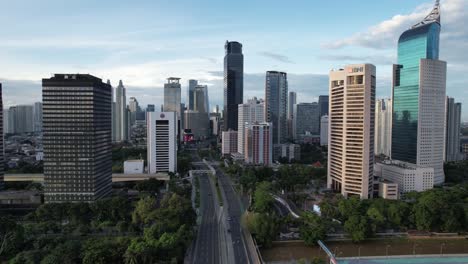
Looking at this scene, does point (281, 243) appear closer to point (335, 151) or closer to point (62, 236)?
point (62, 236)

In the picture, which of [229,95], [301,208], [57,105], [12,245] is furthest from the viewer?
[229,95]

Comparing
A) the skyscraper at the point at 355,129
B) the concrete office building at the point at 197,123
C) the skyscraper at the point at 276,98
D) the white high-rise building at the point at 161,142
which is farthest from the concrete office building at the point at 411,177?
the concrete office building at the point at 197,123

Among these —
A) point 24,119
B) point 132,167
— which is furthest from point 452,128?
point 24,119

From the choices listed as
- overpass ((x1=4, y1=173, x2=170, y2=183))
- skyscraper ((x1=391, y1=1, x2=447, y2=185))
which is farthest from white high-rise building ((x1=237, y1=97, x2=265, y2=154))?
skyscraper ((x1=391, y1=1, x2=447, y2=185))

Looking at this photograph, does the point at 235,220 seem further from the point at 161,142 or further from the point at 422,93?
the point at 422,93

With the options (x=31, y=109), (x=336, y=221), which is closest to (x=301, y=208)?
(x=336, y=221)

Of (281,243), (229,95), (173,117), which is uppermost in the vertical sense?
(229,95)

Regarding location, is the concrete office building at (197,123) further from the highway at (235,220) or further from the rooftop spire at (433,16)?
the rooftop spire at (433,16)
